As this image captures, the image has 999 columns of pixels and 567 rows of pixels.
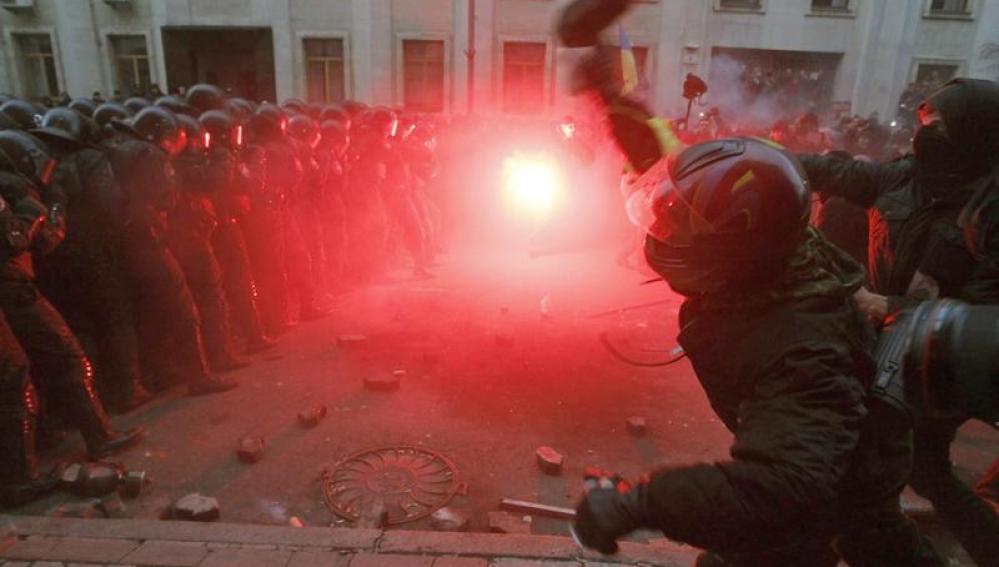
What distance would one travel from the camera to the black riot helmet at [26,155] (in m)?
3.80

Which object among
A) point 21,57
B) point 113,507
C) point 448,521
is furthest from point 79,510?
point 21,57

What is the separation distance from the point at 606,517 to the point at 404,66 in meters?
20.1

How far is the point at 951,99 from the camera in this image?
9.80ft

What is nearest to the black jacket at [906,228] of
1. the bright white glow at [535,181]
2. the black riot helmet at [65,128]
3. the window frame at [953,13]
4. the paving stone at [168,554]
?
the paving stone at [168,554]

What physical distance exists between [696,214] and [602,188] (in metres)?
10.8

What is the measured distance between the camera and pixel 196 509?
3.31 m

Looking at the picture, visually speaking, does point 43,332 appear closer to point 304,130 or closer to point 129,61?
point 304,130

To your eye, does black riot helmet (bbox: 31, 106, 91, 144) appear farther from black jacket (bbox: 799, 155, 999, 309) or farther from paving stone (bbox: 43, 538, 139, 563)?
black jacket (bbox: 799, 155, 999, 309)

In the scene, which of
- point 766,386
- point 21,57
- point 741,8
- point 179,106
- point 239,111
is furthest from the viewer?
point 21,57

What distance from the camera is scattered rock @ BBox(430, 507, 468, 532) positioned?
11.1 ft

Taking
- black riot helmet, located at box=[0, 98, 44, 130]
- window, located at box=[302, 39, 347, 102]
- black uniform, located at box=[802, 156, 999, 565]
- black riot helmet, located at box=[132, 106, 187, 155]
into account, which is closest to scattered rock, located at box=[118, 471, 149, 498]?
black riot helmet, located at box=[132, 106, 187, 155]

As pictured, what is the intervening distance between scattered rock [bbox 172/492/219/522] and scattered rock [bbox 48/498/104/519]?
44 cm

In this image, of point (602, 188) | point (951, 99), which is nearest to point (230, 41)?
point (602, 188)

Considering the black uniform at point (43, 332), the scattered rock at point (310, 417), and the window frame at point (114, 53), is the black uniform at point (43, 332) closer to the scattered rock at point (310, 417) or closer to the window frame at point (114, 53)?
the scattered rock at point (310, 417)
